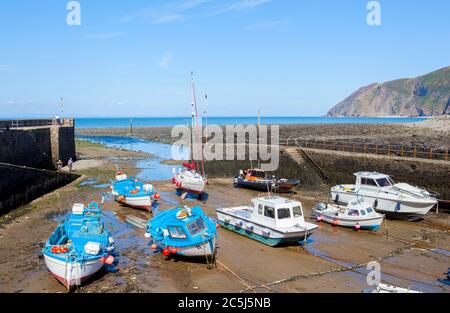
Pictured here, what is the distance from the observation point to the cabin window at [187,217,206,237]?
14.9 metres

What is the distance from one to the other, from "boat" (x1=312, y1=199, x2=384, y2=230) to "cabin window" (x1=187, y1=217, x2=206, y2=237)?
811 cm

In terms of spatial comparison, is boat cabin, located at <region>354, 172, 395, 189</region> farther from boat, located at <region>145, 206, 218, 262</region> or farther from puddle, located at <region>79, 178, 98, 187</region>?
puddle, located at <region>79, 178, 98, 187</region>

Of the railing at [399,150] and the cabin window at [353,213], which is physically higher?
the railing at [399,150]

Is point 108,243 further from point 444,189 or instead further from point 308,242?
point 444,189

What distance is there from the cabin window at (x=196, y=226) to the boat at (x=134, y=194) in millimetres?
8369

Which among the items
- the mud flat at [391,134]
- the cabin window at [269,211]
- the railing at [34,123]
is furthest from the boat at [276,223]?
the mud flat at [391,134]

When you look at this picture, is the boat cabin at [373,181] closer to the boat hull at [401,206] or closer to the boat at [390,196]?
the boat at [390,196]

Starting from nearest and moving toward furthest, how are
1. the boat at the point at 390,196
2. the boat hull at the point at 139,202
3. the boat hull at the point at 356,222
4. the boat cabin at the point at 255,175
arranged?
the boat hull at the point at 356,222, the boat at the point at 390,196, the boat hull at the point at 139,202, the boat cabin at the point at 255,175

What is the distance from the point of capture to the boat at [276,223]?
16531 mm

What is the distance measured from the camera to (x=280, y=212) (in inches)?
670

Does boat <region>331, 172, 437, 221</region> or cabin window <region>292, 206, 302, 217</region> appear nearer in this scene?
cabin window <region>292, 206, 302, 217</region>

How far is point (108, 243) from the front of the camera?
1428 cm

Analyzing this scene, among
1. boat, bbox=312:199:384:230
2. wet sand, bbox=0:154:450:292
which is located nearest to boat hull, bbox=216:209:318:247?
wet sand, bbox=0:154:450:292
